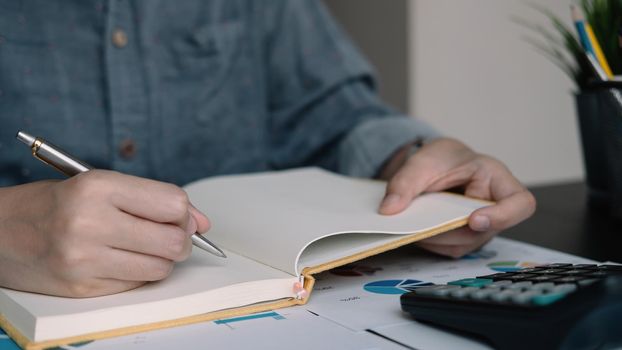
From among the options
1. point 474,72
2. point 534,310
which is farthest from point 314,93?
Result: point 474,72

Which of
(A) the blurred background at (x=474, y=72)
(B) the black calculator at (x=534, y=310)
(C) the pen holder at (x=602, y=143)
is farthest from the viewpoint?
(A) the blurred background at (x=474, y=72)

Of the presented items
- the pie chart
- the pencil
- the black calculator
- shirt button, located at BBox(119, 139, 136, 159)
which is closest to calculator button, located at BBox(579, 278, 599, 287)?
the black calculator

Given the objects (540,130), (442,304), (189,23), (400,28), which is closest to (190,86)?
(189,23)

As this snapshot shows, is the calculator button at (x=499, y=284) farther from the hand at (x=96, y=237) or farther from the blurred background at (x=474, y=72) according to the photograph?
the blurred background at (x=474, y=72)

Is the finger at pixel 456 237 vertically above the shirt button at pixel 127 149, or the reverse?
the shirt button at pixel 127 149

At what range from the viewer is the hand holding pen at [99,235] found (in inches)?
19.6

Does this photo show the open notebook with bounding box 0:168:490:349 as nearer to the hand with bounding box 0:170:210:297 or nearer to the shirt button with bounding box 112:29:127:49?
the hand with bounding box 0:170:210:297

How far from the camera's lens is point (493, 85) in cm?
201

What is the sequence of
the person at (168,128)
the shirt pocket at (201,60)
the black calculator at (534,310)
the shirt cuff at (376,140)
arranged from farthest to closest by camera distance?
the shirt pocket at (201,60) < the shirt cuff at (376,140) < the person at (168,128) < the black calculator at (534,310)

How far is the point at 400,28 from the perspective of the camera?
1.87 m

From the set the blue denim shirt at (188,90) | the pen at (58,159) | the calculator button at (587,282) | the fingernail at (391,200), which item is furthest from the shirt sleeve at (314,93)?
the calculator button at (587,282)

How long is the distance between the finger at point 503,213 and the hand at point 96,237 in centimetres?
27

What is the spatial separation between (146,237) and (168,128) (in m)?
0.60

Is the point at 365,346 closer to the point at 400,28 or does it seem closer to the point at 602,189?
the point at 602,189
